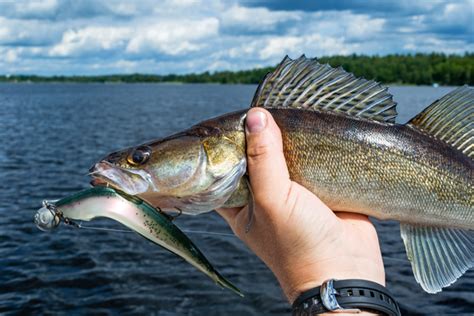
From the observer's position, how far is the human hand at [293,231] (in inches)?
136

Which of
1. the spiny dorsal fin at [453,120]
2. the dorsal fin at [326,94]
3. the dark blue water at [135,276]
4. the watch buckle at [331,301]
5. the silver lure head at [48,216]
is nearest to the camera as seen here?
the watch buckle at [331,301]

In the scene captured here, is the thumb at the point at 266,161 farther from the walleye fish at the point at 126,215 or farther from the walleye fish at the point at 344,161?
the walleye fish at the point at 126,215

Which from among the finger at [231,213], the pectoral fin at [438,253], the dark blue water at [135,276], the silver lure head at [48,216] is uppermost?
the silver lure head at [48,216]

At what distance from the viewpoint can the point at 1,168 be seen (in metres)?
23.0

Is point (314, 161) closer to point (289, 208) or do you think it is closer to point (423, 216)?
point (289, 208)

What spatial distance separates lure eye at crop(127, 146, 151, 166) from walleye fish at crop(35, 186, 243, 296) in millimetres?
451

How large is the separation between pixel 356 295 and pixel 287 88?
5.73 feet

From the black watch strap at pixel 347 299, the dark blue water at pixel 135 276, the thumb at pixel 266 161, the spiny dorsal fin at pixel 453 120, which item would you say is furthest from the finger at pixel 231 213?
the dark blue water at pixel 135 276

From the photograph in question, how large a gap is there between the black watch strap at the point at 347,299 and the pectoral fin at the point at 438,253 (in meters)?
1.24

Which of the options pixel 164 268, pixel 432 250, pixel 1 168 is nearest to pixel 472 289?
pixel 164 268

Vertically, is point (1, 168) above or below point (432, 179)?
below

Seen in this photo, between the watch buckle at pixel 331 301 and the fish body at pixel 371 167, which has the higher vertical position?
the fish body at pixel 371 167

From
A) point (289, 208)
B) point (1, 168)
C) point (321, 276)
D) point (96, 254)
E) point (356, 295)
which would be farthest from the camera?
point (1, 168)

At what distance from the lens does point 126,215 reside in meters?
3.44
